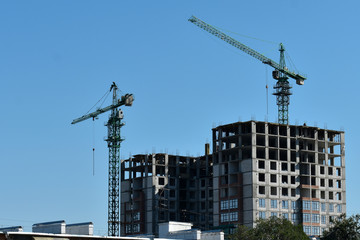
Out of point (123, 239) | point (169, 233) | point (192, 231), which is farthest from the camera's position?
point (169, 233)

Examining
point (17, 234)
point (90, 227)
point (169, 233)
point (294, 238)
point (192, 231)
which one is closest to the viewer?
point (17, 234)

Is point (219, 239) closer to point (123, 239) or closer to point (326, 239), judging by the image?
point (123, 239)

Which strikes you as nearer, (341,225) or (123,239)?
(123,239)

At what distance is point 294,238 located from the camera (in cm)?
16250

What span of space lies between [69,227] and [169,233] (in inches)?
716

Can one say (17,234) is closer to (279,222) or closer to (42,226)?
(42,226)

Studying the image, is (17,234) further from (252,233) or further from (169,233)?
(252,233)

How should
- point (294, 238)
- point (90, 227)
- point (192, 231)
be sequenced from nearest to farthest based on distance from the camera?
1. point (90, 227)
2. point (192, 231)
3. point (294, 238)

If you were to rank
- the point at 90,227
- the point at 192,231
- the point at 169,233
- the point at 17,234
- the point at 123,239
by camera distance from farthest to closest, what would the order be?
the point at 169,233
the point at 192,231
the point at 90,227
the point at 123,239
the point at 17,234

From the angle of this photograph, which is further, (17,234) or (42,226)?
(42,226)

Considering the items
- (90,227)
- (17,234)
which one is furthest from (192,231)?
(17,234)

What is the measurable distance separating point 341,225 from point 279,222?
12.8 m

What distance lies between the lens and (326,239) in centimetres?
16825

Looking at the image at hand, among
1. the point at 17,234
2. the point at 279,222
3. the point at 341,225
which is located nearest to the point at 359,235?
the point at 341,225
